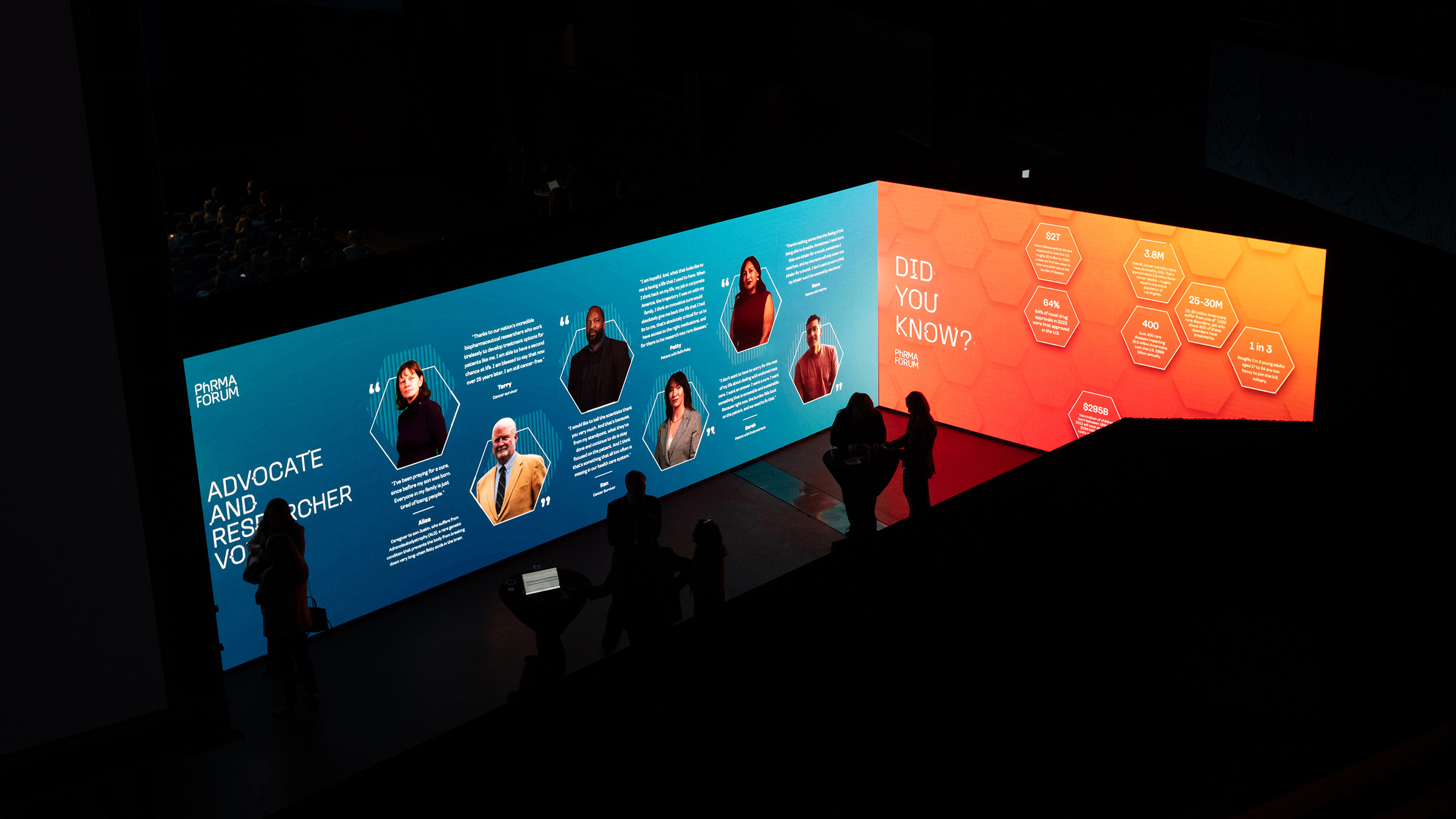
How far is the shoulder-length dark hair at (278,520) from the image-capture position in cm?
585

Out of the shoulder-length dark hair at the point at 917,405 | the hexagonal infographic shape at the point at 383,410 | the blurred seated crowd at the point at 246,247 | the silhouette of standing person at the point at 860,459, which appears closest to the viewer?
the hexagonal infographic shape at the point at 383,410

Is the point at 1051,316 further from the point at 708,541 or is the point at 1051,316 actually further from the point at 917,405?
the point at 708,541

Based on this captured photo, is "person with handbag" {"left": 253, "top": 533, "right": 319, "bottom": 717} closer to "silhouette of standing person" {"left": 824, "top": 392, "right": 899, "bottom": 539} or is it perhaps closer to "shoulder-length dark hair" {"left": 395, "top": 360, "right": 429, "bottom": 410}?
"shoulder-length dark hair" {"left": 395, "top": 360, "right": 429, "bottom": 410}

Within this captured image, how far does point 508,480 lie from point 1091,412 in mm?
4229

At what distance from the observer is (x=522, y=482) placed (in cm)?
754

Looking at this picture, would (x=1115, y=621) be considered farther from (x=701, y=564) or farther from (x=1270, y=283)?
(x=1270, y=283)

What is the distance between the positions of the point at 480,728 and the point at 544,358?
14.4ft

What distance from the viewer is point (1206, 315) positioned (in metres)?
7.52

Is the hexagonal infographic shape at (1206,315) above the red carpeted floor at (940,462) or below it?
above

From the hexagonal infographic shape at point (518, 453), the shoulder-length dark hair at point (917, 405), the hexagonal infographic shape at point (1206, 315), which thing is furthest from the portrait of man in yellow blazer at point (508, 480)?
the hexagonal infographic shape at point (1206, 315)

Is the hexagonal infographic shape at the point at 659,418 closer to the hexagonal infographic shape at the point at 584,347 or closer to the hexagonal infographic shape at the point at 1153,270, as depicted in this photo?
the hexagonal infographic shape at the point at 584,347

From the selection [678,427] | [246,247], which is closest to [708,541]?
[678,427]

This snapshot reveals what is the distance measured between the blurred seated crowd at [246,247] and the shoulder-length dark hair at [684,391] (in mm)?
2509

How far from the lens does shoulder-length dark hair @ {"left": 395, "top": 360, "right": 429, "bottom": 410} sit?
677cm
